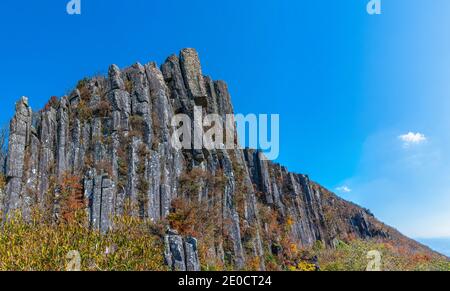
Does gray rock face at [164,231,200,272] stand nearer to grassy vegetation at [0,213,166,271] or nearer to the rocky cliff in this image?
the rocky cliff

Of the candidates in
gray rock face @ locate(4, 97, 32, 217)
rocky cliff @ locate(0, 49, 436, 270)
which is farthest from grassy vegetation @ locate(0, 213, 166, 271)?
gray rock face @ locate(4, 97, 32, 217)

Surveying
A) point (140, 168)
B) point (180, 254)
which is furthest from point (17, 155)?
point (180, 254)

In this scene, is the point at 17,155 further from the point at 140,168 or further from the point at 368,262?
the point at 368,262

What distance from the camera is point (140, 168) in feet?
82.0

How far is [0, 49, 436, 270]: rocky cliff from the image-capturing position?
70.6 feet

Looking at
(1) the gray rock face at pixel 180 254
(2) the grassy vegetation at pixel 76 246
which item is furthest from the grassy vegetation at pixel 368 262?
(2) the grassy vegetation at pixel 76 246

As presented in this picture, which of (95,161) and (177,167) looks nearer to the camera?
(95,161)

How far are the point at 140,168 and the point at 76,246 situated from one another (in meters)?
8.39
